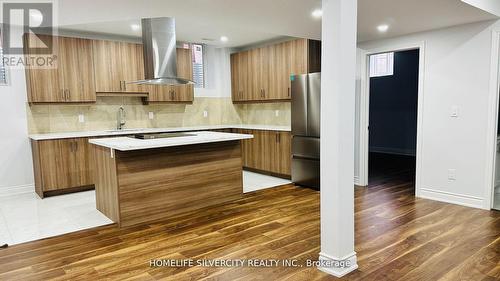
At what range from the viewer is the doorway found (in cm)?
773

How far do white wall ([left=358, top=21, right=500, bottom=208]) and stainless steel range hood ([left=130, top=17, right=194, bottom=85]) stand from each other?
3.13m

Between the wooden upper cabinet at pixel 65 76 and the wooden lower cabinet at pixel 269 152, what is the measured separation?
275 centimetres

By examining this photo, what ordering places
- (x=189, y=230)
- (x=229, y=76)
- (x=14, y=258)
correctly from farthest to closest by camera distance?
(x=229, y=76)
(x=189, y=230)
(x=14, y=258)

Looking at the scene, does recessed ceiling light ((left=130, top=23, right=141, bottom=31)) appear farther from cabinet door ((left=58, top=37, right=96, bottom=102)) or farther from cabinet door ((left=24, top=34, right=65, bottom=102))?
cabinet door ((left=24, top=34, right=65, bottom=102))

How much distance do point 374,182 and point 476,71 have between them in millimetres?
2240

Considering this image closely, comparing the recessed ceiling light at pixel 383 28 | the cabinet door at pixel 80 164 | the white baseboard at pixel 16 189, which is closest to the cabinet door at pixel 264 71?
the recessed ceiling light at pixel 383 28

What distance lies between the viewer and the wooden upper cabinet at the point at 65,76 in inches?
193

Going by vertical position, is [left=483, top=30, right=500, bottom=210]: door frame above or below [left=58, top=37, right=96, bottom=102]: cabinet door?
below

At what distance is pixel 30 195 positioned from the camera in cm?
497

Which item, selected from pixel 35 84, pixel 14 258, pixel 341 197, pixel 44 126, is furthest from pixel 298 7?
pixel 44 126

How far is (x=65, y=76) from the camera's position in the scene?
16.7 feet

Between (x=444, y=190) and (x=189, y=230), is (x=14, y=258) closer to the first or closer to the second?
(x=189, y=230)

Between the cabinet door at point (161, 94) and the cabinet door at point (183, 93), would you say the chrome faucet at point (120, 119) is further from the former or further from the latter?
the cabinet door at point (183, 93)

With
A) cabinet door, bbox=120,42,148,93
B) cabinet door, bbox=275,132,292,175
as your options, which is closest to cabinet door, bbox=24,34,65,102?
cabinet door, bbox=120,42,148,93
